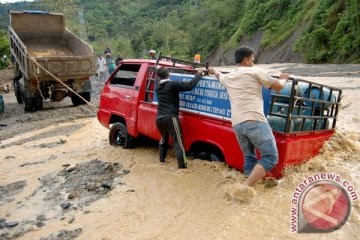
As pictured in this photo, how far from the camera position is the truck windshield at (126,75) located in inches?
253

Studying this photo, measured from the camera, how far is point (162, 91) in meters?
5.22

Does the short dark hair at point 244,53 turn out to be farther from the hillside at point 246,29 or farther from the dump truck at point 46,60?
the hillside at point 246,29

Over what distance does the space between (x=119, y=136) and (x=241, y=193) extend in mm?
3164

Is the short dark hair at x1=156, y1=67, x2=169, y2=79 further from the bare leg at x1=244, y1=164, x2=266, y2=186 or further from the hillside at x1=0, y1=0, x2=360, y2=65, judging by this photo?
the hillside at x1=0, y1=0, x2=360, y2=65

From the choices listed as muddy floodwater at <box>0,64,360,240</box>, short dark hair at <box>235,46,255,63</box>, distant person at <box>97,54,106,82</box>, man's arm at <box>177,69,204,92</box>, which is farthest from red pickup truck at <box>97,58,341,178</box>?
distant person at <box>97,54,106,82</box>

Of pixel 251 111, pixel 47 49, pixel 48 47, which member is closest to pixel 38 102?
pixel 47 49

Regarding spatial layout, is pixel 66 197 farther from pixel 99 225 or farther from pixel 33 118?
pixel 33 118

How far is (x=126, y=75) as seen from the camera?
664 centimetres

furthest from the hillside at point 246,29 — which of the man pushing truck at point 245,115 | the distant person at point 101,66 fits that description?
the man pushing truck at point 245,115

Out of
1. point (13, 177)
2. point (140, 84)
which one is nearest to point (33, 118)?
point (13, 177)

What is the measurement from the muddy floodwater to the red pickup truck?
22cm

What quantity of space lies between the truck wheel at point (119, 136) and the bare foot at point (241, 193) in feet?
8.69

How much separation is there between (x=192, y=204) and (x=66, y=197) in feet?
5.84

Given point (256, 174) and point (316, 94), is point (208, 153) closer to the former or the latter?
point (256, 174)
